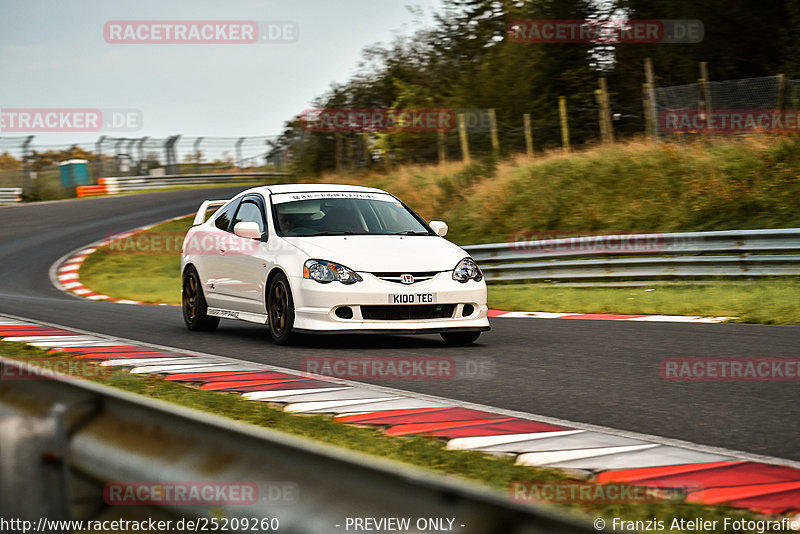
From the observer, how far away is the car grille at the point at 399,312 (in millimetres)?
8656

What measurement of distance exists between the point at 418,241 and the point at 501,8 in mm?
30382

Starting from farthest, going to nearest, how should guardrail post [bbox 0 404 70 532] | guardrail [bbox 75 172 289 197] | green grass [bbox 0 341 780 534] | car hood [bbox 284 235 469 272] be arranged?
guardrail [bbox 75 172 289 197] → car hood [bbox 284 235 469 272] → green grass [bbox 0 341 780 534] → guardrail post [bbox 0 404 70 532]

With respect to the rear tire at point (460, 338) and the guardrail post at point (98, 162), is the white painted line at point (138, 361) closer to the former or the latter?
the rear tire at point (460, 338)

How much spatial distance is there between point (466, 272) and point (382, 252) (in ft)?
2.58

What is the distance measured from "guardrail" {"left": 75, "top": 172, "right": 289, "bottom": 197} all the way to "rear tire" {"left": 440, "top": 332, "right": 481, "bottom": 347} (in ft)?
109

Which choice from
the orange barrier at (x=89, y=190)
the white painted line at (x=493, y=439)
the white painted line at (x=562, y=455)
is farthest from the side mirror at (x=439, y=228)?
the orange barrier at (x=89, y=190)

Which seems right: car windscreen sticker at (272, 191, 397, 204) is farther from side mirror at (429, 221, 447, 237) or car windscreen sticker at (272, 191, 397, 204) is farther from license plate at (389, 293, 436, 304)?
license plate at (389, 293, 436, 304)

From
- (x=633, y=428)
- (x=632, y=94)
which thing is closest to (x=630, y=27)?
(x=632, y=94)

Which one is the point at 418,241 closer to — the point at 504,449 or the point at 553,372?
the point at 553,372

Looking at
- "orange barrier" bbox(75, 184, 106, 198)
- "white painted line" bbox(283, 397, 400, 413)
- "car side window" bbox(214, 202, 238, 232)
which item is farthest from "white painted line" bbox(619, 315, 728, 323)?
"orange barrier" bbox(75, 184, 106, 198)

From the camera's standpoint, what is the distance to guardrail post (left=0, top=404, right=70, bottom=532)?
2.32m

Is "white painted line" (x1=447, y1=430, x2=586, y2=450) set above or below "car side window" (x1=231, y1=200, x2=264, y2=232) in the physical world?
below

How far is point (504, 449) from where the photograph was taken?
4.50 m

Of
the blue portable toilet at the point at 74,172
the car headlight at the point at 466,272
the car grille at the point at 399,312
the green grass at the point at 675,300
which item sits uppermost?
the blue portable toilet at the point at 74,172
